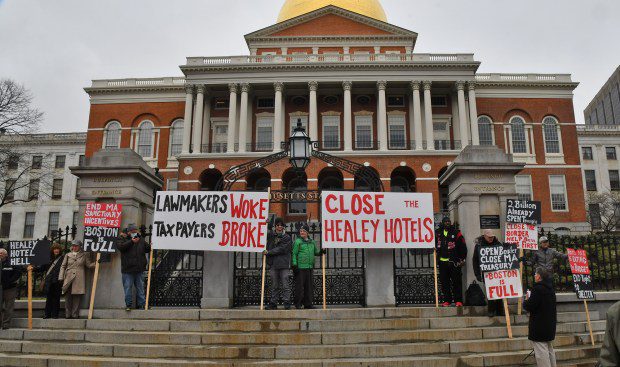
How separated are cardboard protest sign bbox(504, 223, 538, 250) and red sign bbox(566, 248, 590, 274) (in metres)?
0.84

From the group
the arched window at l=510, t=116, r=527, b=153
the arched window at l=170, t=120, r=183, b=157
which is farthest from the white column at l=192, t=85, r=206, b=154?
the arched window at l=510, t=116, r=527, b=153

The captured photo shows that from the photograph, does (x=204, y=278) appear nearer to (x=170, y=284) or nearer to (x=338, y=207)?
(x=170, y=284)

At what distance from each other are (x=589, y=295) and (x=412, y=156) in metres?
34.3

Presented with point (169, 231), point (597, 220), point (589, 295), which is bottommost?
point (589, 295)

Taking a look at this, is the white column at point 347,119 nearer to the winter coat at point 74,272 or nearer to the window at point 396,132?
the window at point 396,132

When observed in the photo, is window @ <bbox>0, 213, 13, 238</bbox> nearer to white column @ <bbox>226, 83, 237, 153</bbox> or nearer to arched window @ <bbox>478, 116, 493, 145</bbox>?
white column @ <bbox>226, 83, 237, 153</bbox>

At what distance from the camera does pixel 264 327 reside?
8.89 meters

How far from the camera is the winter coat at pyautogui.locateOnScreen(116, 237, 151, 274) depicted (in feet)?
33.2

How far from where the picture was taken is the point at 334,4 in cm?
5481

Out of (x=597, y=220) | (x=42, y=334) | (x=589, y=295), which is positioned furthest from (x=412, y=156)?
(x=42, y=334)

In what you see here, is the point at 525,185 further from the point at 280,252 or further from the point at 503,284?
the point at 280,252

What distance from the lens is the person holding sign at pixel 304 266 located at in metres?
10.3

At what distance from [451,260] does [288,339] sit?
13.5 ft

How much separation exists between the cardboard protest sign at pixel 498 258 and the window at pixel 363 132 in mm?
37372
